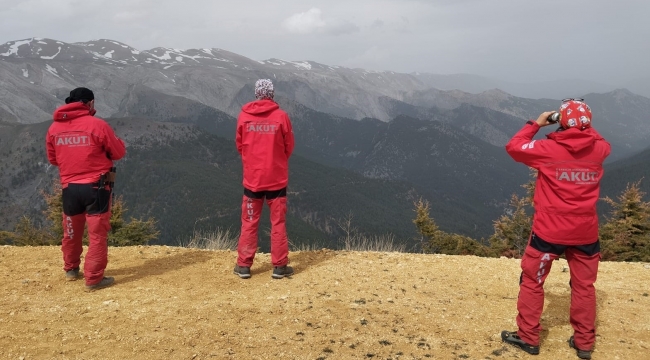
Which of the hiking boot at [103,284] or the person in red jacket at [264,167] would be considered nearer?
the hiking boot at [103,284]

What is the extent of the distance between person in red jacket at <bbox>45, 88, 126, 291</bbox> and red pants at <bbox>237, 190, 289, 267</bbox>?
178cm

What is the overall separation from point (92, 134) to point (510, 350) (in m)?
5.34

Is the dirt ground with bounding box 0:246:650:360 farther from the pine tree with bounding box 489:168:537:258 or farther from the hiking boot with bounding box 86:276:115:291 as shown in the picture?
the pine tree with bounding box 489:168:537:258

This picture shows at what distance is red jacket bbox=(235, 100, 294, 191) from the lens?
6.11 metres

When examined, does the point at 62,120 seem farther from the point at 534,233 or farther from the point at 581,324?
the point at 581,324

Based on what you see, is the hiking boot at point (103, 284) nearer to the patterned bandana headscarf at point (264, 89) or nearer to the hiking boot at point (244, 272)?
the hiking boot at point (244, 272)

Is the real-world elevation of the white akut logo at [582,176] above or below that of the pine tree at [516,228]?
above

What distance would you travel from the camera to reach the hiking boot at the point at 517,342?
14.0 ft

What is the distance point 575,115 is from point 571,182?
0.60 m

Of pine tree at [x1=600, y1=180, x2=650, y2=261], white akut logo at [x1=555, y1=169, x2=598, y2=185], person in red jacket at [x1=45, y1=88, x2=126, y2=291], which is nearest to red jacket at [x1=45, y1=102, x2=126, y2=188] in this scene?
person in red jacket at [x1=45, y1=88, x2=126, y2=291]

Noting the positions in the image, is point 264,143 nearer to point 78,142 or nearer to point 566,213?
point 78,142

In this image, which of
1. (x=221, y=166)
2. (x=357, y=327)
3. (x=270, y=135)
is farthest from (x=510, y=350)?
(x=221, y=166)

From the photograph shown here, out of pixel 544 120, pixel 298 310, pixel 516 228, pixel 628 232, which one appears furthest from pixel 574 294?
pixel 516 228

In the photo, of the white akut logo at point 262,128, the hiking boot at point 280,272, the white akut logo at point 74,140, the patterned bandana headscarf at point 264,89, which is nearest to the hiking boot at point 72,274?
the white akut logo at point 74,140
